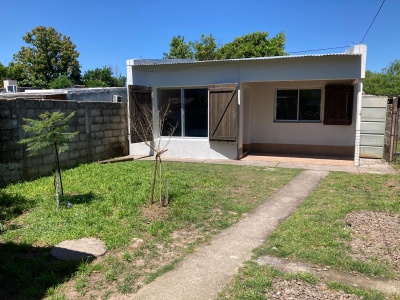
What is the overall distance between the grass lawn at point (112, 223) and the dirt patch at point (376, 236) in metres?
1.68

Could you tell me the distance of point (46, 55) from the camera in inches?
1420

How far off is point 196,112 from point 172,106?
0.92 meters

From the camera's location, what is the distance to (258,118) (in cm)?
1189

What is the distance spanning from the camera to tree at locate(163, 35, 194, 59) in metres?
34.8

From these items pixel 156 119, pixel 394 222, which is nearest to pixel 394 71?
pixel 156 119

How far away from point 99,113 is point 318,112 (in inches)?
291

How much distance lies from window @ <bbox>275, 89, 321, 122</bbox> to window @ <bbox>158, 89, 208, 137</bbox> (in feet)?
→ 9.39

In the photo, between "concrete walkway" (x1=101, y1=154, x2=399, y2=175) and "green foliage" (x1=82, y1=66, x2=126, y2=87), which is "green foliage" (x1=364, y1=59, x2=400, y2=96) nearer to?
"concrete walkway" (x1=101, y1=154, x2=399, y2=175)

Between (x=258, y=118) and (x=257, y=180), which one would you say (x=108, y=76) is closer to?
(x=258, y=118)

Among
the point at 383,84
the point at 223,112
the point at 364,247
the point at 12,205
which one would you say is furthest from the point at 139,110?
the point at 383,84

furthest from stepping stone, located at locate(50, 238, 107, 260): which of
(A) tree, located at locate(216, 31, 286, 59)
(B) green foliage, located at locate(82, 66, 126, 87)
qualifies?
(B) green foliage, located at locate(82, 66, 126, 87)

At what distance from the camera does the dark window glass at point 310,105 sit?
1118cm

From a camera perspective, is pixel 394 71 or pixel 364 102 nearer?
pixel 364 102

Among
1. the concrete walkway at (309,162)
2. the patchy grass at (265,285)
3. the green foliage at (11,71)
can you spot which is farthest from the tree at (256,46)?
the patchy grass at (265,285)
